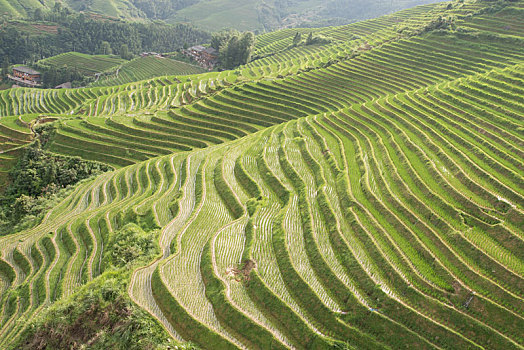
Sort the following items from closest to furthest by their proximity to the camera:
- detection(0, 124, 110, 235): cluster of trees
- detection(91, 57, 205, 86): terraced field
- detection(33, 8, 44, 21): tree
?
detection(0, 124, 110, 235): cluster of trees → detection(91, 57, 205, 86): terraced field → detection(33, 8, 44, 21): tree

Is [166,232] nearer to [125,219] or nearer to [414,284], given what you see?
[125,219]

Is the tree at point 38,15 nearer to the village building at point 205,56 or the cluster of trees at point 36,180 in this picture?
the village building at point 205,56

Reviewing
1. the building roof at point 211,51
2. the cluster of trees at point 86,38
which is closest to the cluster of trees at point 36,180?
the building roof at point 211,51

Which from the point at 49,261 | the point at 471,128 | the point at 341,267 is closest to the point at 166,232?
the point at 49,261

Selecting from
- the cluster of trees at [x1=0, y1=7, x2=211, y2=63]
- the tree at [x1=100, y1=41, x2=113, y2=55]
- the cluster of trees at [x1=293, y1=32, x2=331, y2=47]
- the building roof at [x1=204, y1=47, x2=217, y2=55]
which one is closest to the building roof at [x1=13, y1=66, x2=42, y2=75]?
the cluster of trees at [x1=0, y1=7, x2=211, y2=63]

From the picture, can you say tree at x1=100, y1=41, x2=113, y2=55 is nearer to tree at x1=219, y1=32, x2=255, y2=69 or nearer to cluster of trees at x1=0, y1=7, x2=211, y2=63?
cluster of trees at x1=0, y1=7, x2=211, y2=63

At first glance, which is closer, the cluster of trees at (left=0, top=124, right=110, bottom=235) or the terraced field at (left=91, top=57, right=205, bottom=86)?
the cluster of trees at (left=0, top=124, right=110, bottom=235)

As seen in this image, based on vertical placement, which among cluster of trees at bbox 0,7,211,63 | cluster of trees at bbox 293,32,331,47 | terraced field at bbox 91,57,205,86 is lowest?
terraced field at bbox 91,57,205,86

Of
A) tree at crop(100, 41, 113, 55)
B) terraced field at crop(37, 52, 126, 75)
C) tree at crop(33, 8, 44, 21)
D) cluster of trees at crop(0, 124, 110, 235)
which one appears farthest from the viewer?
tree at crop(33, 8, 44, 21)
